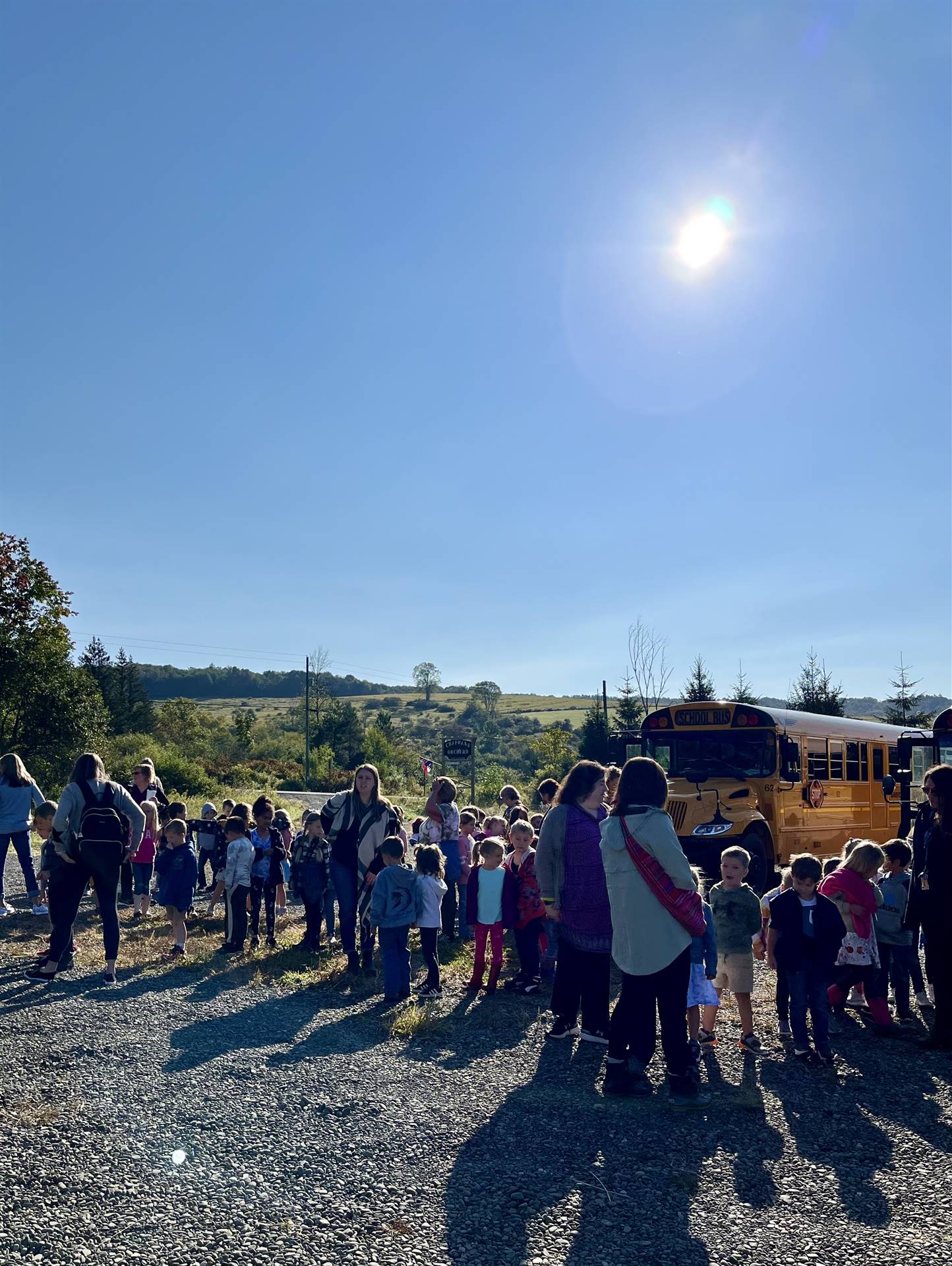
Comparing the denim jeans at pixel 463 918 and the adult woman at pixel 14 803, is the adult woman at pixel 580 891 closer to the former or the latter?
the denim jeans at pixel 463 918

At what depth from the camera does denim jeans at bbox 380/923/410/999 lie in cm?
717

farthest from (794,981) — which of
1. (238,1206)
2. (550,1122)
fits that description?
(238,1206)

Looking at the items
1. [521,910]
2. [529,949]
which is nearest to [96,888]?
[521,910]

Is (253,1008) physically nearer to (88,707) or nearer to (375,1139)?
(375,1139)

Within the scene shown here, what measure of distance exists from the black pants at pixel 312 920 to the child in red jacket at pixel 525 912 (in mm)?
2153

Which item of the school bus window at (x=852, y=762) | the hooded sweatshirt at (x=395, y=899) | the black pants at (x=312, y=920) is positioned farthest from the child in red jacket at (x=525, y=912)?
the school bus window at (x=852, y=762)

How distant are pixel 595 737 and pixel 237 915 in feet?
79.1

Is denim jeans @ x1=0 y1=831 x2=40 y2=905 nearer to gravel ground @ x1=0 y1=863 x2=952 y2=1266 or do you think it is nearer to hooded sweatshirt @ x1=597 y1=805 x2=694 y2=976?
gravel ground @ x1=0 y1=863 x2=952 y2=1266

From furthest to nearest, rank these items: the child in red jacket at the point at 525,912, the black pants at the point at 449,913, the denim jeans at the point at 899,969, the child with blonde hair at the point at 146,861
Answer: the child with blonde hair at the point at 146,861, the black pants at the point at 449,913, the child in red jacket at the point at 525,912, the denim jeans at the point at 899,969

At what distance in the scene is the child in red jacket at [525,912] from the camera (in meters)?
7.51

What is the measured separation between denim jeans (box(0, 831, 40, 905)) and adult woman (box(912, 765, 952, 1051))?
349 inches

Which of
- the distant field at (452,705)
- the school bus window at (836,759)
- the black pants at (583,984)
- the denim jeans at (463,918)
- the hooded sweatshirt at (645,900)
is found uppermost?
the distant field at (452,705)

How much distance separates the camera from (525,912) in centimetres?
752

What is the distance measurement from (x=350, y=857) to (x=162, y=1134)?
12.2 ft
